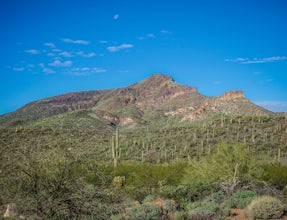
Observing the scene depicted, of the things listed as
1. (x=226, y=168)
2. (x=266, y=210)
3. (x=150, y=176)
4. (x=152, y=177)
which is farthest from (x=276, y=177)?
(x=266, y=210)

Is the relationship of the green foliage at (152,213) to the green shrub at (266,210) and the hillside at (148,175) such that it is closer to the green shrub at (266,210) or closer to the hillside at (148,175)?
the hillside at (148,175)

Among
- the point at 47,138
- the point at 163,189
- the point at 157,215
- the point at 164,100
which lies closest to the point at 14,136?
the point at 47,138

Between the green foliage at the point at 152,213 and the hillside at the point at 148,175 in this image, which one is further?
the green foliage at the point at 152,213

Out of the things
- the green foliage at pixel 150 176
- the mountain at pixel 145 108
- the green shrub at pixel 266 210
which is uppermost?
the mountain at pixel 145 108

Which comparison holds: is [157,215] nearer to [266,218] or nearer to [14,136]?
[266,218]

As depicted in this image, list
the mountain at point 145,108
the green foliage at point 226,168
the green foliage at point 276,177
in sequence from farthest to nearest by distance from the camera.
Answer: the mountain at point 145,108 → the green foliage at point 276,177 → the green foliage at point 226,168

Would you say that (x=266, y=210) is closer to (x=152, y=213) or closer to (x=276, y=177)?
(x=152, y=213)

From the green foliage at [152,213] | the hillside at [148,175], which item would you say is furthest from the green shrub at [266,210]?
the green foliage at [152,213]

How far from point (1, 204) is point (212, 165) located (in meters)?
18.2

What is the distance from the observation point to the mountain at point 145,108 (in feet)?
314

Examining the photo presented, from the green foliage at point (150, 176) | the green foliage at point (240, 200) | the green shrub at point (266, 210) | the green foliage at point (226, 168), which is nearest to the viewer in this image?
the green shrub at point (266, 210)

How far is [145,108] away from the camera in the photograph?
6284 inches

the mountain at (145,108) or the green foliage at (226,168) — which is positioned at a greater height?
the mountain at (145,108)

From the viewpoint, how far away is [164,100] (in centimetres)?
17238
